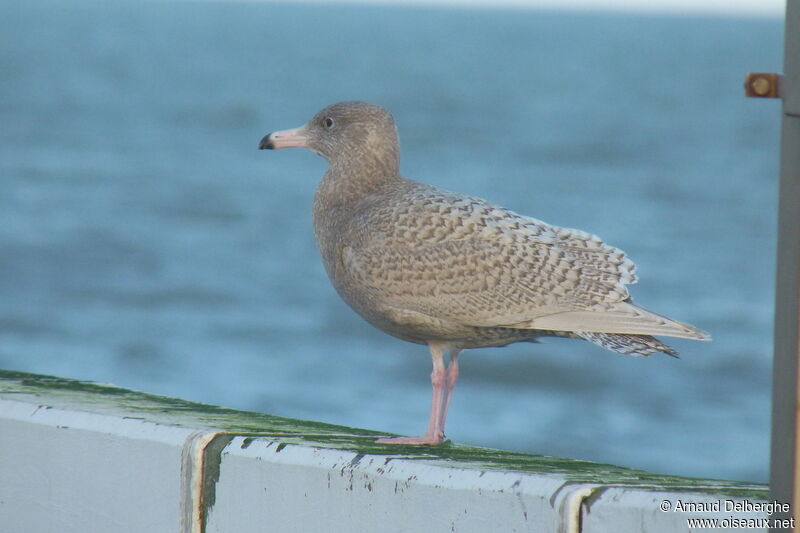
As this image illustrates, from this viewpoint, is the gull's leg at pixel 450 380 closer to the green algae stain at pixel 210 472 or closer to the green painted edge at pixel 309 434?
the green painted edge at pixel 309 434

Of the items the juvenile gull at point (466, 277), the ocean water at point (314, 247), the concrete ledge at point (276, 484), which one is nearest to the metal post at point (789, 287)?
the concrete ledge at point (276, 484)

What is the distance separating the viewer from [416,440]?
15.7 ft

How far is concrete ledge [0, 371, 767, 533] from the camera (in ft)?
10.9

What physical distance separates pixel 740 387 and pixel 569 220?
418 inches

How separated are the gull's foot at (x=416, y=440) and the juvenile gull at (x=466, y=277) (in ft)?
0.67

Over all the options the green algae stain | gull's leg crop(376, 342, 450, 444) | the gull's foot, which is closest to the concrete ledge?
the green algae stain

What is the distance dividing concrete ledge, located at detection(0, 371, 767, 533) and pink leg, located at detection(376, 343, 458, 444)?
34.2 inches

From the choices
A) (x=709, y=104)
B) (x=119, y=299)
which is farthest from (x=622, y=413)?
(x=709, y=104)

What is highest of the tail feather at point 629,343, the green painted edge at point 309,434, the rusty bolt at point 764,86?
the rusty bolt at point 764,86

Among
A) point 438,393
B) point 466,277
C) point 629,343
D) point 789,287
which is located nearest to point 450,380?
point 438,393

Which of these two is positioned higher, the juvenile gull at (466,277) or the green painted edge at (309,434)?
the juvenile gull at (466,277)

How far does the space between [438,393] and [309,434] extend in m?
1.29

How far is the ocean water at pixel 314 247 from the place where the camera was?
16.5 metres

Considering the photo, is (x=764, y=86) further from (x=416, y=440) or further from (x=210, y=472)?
(x=416, y=440)
